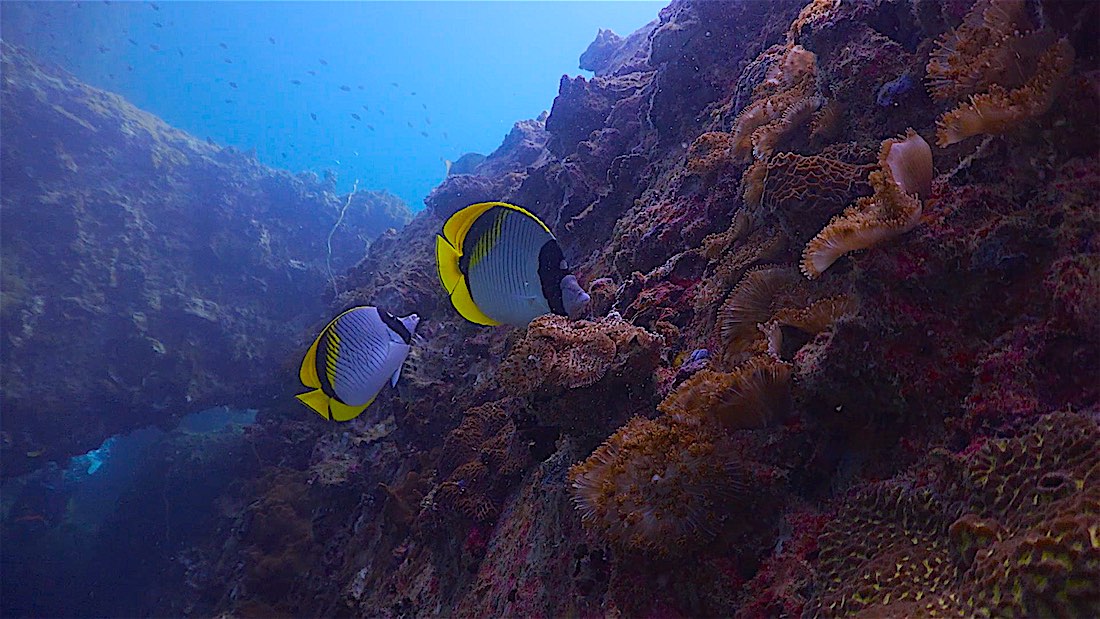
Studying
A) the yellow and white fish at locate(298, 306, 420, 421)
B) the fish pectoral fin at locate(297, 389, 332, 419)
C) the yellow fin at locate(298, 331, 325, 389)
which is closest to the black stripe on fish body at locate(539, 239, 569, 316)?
the yellow and white fish at locate(298, 306, 420, 421)

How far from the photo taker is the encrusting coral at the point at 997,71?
5.05ft

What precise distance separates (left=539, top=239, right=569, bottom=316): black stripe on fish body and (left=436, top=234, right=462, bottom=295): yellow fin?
0.30m

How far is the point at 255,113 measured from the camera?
93.8m

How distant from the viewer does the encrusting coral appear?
154 centimetres

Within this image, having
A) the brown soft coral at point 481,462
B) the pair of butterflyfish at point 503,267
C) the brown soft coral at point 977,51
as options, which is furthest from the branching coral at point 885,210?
the brown soft coral at point 481,462

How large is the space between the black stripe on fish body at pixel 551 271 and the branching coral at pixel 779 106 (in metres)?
1.56

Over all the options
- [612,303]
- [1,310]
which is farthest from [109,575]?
[612,303]

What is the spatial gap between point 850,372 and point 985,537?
1.82 feet

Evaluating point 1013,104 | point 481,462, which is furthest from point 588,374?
point 481,462

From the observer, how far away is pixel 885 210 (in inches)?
65.9

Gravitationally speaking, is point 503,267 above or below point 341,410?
below

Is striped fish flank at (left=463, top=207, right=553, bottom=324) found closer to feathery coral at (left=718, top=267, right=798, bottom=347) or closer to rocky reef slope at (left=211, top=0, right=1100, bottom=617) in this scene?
rocky reef slope at (left=211, top=0, right=1100, bottom=617)

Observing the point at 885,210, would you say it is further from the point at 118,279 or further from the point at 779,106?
the point at 118,279

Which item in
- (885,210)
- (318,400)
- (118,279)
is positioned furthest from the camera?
(118,279)
